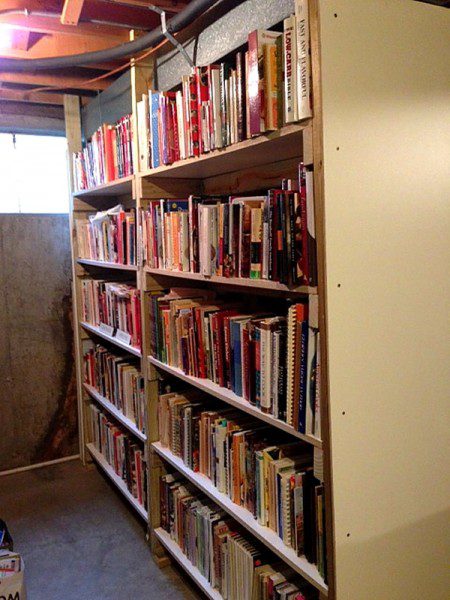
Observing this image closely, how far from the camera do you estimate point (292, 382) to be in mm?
1426

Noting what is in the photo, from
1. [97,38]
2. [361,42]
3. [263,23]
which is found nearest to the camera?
[361,42]

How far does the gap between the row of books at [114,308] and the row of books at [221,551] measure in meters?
0.74

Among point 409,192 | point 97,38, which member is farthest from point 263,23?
point 97,38

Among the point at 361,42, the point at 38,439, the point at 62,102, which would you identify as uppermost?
the point at 62,102

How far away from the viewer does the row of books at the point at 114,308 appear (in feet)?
8.45

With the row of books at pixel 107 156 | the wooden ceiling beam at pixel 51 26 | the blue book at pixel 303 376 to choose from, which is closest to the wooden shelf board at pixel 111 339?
the row of books at pixel 107 156

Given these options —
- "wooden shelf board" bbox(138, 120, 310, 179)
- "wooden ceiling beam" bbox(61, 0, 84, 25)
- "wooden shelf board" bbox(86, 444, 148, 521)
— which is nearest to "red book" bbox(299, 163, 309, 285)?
"wooden shelf board" bbox(138, 120, 310, 179)

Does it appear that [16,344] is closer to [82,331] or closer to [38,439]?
[82,331]

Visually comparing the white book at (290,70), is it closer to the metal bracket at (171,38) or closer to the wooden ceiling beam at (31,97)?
the metal bracket at (171,38)

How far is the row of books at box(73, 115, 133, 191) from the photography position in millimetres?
2494

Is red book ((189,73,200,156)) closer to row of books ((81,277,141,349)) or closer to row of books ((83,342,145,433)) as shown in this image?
row of books ((81,277,141,349))

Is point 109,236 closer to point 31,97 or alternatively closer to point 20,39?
point 20,39

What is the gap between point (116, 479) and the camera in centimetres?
299

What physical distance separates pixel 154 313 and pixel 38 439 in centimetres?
188
